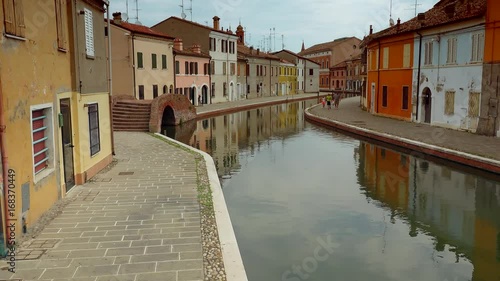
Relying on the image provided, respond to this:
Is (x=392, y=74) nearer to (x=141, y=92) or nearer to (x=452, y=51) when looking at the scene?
(x=452, y=51)

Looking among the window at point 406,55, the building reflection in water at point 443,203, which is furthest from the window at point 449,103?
the building reflection in water at point 443,203

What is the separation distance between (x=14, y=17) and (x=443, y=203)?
39.3ft

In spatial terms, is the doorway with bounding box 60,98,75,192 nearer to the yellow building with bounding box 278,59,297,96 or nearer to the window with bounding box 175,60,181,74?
the window with bounding box 175,60,181,74

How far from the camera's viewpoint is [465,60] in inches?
917

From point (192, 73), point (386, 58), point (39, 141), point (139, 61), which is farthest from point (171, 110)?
point (39, 141)

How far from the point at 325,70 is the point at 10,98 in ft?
322

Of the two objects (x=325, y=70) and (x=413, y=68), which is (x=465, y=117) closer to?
(x=413, y=68)

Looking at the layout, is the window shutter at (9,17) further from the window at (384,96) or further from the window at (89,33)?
the window at (384,96)

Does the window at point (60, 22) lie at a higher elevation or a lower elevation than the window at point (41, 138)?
higher

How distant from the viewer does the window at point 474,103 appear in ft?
73.1

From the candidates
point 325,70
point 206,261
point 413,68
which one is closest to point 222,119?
point 413,68

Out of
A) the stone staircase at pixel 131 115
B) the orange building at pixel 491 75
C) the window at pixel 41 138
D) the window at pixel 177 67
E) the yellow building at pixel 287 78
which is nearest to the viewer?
the window at pixel 41 138

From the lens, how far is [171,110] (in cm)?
3138

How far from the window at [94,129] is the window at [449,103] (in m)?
19.3
